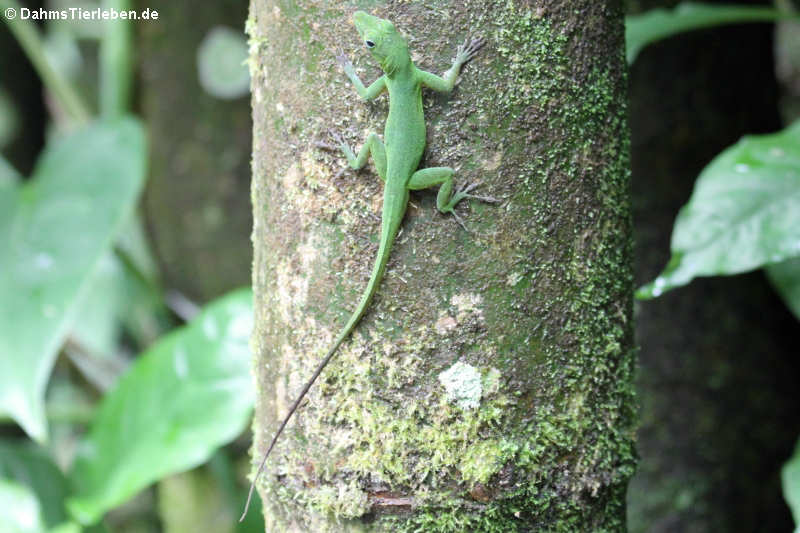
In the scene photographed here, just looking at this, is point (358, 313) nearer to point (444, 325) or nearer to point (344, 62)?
point (444, 325)

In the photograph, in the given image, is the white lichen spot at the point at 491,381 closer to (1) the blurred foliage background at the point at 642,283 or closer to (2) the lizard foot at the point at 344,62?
(2) the lizard foot at the point at 344,62

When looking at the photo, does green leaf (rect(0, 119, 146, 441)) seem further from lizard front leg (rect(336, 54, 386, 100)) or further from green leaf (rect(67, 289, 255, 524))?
lizard front leg (rect(336, 54, 386, 100))

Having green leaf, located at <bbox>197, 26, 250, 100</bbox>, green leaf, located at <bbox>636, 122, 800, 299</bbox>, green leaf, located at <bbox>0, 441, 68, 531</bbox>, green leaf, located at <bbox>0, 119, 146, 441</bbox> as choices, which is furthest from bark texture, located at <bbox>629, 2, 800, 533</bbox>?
green leaf, located at <bbox>0, 441, 68, 531</bbox>

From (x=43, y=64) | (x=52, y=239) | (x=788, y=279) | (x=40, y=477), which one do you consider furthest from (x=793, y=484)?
(x=43, y=64)

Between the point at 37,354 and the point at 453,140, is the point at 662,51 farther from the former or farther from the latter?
the point at 37,354

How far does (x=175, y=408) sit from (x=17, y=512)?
592 mm

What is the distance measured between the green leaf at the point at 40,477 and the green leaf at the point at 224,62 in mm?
1774

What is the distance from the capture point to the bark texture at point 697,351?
2547 mm

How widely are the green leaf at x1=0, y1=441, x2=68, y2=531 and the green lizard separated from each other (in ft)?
6.67

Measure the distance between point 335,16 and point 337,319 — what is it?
1.76 ft

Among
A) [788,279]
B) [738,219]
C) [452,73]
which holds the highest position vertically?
[452,73]

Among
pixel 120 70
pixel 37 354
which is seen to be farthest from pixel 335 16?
pixel 120 70

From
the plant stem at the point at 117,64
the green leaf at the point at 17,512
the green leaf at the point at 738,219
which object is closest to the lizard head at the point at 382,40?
the green leaf at the point at 738,219

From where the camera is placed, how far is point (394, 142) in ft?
4.11
